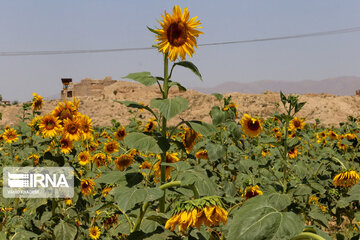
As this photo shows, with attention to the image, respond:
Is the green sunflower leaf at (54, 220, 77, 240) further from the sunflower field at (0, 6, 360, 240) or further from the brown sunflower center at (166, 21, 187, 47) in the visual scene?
the brown sunflower center at (166, 21, 187, 47)

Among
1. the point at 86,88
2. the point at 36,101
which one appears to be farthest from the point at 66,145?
the point at 86,88

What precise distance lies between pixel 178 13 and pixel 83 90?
202 ft

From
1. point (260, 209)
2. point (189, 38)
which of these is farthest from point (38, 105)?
point (260, 209)

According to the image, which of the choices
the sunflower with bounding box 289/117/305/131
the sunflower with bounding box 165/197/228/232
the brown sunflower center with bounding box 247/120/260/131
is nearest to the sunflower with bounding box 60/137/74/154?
the sunflower with bounding box 165/197/228/232

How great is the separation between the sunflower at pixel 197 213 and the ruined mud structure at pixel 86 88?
61.0 m

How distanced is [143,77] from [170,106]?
0.26 meters

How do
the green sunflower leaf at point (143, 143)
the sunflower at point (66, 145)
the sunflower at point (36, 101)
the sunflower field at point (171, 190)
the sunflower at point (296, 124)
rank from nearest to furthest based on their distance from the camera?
the sunflower field at point (171, 190), the green sunflower leaf at point (143, 143), the sunflower at point (66, 145), the sunflower at point (36, 101), the sunflower at point (296, 124)

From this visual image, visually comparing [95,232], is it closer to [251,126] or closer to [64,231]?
[64,231]

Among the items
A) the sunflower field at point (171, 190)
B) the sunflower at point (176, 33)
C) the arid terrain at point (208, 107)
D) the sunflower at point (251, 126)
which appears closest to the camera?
the sunflower field at point (171, 190)

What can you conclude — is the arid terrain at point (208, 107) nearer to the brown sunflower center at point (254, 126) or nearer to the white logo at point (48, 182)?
the brown sunflower center at point (254, 126)

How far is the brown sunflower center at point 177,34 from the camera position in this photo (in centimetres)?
223

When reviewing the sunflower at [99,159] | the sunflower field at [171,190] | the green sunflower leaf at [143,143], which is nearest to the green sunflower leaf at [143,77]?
the sunflower field at [171,190]

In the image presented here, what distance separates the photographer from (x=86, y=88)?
203ft

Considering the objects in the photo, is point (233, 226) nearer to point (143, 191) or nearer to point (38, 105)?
point (143, 191)
